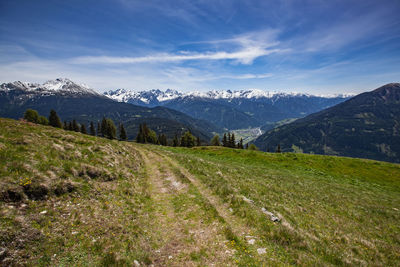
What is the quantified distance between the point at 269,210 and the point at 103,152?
673 inches

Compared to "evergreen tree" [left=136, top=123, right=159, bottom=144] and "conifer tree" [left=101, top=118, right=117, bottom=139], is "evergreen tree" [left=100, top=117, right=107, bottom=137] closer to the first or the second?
"conifer tree" [left=101, top=118, right=117, bottom=139]

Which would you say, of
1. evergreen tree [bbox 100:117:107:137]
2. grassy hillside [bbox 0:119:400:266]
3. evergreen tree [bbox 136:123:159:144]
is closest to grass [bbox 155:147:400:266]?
grassy hillside [bbox 0:119:400:266]

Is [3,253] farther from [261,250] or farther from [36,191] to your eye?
[261,250]

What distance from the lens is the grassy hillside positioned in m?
7.82

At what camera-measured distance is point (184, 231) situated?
10508mm

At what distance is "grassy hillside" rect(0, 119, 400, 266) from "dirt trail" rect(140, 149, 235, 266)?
0.06 metres

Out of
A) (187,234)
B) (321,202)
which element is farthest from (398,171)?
(187,234)

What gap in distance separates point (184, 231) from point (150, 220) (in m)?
2.54

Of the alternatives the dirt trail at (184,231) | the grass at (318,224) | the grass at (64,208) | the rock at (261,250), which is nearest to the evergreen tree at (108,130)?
the grass at (318,224)

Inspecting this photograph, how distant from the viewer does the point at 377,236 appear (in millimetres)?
14398

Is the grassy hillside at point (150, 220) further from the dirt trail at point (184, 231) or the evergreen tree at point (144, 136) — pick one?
the evergreen tree at point (144, 136)

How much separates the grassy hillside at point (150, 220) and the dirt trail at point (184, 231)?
0.06m

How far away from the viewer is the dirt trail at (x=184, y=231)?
838 centimetres

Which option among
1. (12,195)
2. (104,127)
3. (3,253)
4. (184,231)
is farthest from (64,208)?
(104,127)
